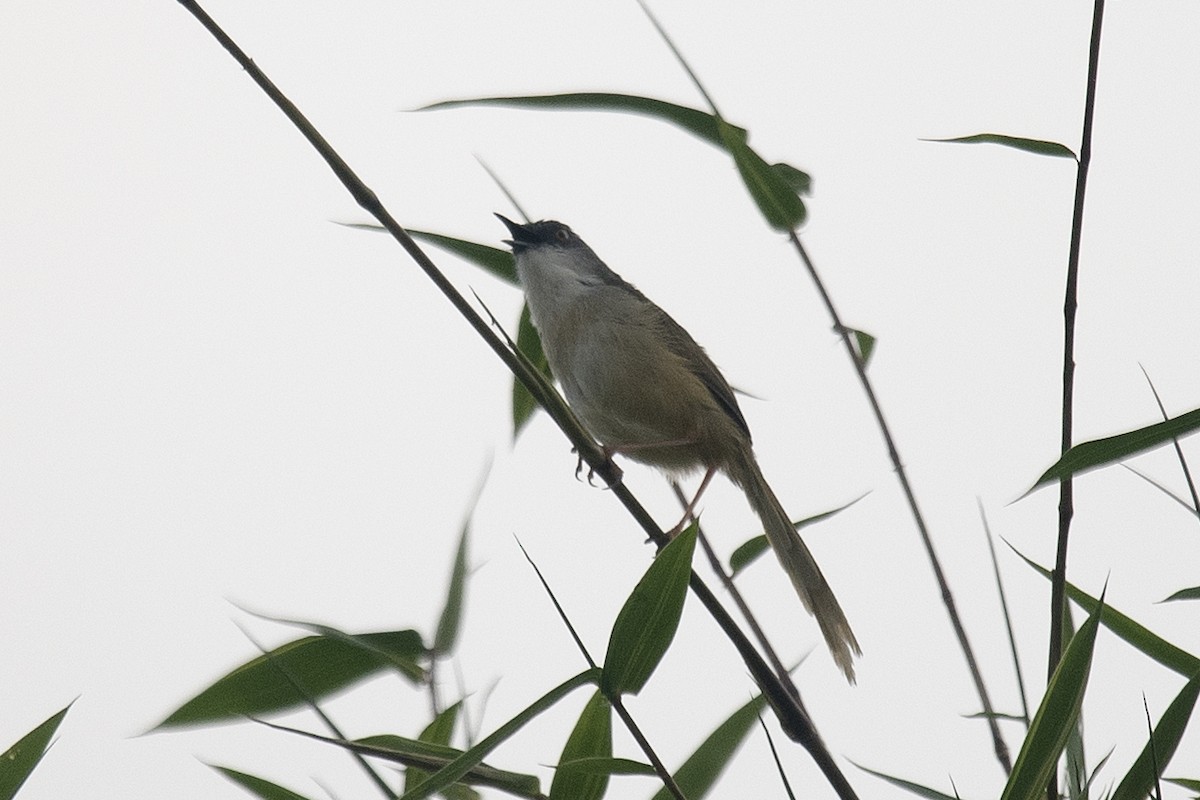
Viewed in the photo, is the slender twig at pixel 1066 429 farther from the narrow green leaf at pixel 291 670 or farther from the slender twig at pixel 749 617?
the narrow green leaf at pixel 291 670

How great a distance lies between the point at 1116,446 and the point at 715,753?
87 cm

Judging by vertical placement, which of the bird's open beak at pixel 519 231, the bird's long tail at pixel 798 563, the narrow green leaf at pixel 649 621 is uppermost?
the bird's open beak at pixel 519 231

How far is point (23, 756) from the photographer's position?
5.82ft

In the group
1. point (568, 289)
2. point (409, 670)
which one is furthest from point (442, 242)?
point (568, 289)

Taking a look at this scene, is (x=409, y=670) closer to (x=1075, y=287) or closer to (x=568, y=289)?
(x=1075, y=287)

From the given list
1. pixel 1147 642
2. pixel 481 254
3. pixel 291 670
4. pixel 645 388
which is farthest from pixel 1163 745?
pixel 645 388

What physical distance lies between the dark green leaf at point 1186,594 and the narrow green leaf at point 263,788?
A: 4.56ft

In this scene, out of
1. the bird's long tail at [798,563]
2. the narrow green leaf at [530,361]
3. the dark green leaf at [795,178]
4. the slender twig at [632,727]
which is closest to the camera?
the slender twig at [632,727]

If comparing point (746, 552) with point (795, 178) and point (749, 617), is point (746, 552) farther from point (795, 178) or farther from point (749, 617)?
point (795, 178)

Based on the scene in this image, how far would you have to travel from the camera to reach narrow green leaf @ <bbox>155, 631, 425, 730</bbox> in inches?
79.4

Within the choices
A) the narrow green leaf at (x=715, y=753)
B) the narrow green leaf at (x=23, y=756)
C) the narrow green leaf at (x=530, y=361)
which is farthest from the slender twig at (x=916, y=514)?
the narrow green leaf at (x=23, y=756)

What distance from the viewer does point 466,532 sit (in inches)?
89.3

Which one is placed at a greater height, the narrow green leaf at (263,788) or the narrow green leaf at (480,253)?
the narrow green leaf at (480,253)

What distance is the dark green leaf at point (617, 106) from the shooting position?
87.4 inches
